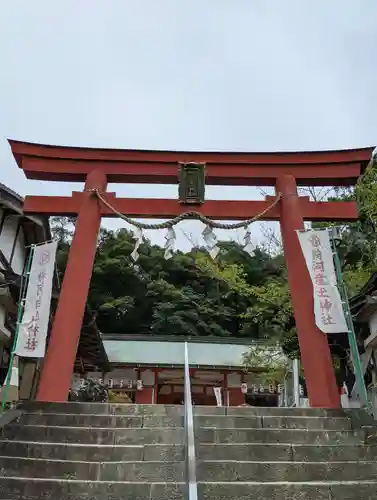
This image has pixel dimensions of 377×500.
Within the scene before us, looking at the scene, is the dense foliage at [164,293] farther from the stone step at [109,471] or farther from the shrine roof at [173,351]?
the stone step at [109,471]

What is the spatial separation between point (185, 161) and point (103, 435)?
6.05 m

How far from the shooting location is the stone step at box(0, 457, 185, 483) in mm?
4305

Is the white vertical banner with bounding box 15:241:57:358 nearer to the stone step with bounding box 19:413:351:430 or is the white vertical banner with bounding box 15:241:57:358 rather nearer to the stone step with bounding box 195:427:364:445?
the stone step with bounding box 19:413:351:430

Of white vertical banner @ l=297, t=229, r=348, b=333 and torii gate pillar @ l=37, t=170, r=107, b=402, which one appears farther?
white vertical banner @ l=297, t=229, r=348, b=333

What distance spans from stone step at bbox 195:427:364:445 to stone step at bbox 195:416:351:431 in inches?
8.7

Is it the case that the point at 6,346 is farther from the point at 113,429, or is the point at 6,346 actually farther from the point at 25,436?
the point at 113,429

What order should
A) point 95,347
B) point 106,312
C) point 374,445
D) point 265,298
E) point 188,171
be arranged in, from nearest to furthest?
point 374,445
point 188,171
point 265,298
point 95,347
point 106,312

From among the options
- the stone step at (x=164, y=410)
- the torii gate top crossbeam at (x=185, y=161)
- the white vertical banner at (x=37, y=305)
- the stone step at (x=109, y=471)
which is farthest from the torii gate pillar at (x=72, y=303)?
the stone step at (x=109, y=471)

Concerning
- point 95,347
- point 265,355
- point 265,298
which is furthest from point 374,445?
point 95,347

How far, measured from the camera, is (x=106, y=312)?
110 feet

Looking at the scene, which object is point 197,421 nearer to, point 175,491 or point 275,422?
point 275,422

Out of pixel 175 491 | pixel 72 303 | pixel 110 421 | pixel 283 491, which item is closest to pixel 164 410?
pixel 110 421

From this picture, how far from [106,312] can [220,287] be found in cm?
892

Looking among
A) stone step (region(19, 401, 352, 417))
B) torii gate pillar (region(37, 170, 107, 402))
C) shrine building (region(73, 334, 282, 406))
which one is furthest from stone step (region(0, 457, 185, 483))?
shrine building (region(73, 334, 282, 406))
